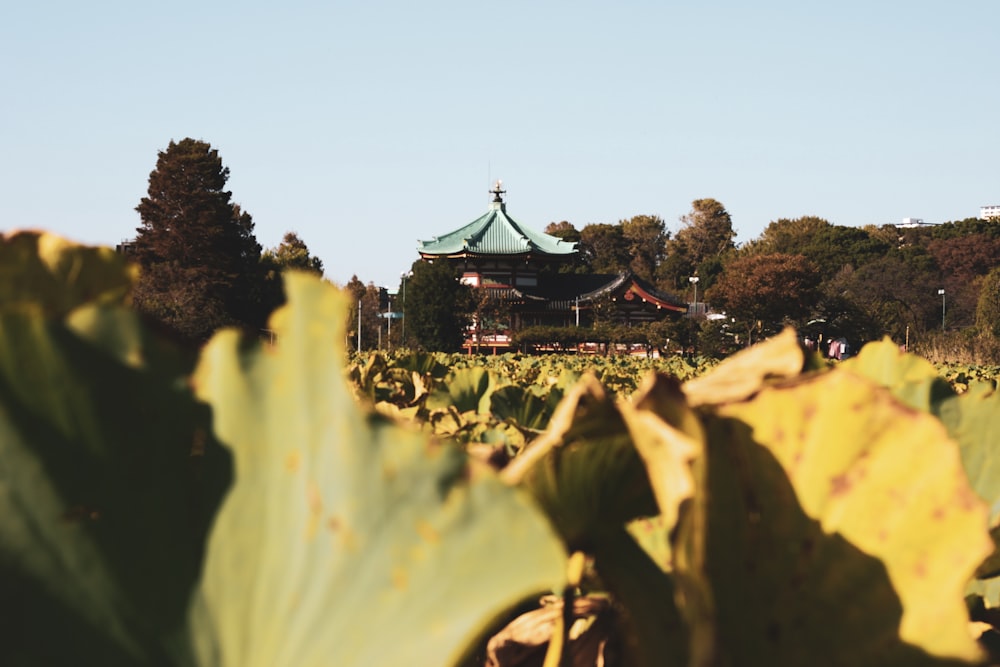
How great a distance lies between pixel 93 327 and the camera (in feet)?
1.22

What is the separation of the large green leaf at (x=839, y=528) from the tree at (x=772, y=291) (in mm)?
38564

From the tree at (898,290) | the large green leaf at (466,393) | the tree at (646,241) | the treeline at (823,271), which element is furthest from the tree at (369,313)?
the large green leaf at (466,393)

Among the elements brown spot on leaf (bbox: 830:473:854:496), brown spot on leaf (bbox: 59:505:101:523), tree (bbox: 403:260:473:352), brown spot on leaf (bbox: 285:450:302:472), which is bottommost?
brown spot on leaf (bbox: 59:505:101:523)

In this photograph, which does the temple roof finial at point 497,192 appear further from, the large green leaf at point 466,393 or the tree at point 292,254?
the large green leaf at point 466,393

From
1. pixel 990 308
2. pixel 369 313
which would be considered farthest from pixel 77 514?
pixel 369 313

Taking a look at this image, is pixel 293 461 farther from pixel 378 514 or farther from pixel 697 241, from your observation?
pixel 697 241

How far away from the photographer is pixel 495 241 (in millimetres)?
39562

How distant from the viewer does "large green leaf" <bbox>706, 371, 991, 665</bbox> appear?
0.40 metres

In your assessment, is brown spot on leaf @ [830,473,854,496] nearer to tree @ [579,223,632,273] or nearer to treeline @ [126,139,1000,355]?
treeline @ [126,139,1000,355]

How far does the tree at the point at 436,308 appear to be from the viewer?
31125 millimetres

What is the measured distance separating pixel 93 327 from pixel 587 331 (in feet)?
109

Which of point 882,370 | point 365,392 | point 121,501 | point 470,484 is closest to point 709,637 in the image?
point 470,484

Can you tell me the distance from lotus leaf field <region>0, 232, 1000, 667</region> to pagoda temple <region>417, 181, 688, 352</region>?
36.7 metres

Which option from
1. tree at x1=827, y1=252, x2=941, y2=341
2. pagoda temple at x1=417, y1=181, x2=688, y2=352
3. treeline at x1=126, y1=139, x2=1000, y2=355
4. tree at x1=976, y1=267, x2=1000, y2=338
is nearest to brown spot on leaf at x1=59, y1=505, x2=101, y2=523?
treeline at x1=126, y1=139, x2=1000, y2=355
